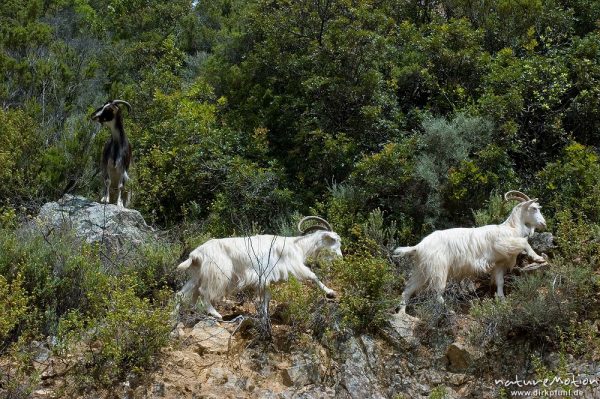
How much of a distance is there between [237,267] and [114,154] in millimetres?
3675

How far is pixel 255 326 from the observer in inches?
370

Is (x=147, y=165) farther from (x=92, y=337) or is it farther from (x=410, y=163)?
(x=92, y=337)

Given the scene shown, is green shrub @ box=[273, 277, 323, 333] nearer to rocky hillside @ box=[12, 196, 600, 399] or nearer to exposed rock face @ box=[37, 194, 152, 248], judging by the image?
rocky hillside @ box=[12, 196, 600, 399]

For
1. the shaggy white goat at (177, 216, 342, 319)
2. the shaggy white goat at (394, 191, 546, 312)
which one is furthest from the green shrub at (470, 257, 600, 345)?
the shaggy white goat at (177, 216, 342, 319)

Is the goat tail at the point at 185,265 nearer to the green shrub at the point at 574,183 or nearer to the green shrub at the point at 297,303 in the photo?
the green shrub at the point at 297,303

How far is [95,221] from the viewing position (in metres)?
11.5

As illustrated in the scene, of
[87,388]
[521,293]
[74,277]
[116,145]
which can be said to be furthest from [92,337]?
[521,293]

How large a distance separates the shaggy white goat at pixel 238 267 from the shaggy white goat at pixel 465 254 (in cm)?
115

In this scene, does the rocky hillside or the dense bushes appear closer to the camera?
the dense bushes

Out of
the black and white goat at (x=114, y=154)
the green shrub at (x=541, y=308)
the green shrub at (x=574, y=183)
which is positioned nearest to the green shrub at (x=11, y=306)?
the black and white goat at (x=114, y=154)

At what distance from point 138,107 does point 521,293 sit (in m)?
9.10

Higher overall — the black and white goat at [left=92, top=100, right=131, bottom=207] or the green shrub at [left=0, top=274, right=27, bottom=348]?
the black and white goat at [left=92, top=100, right=131, bottom=207]

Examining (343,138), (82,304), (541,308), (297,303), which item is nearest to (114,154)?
(82,304)

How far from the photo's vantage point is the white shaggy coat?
9.60 metres
